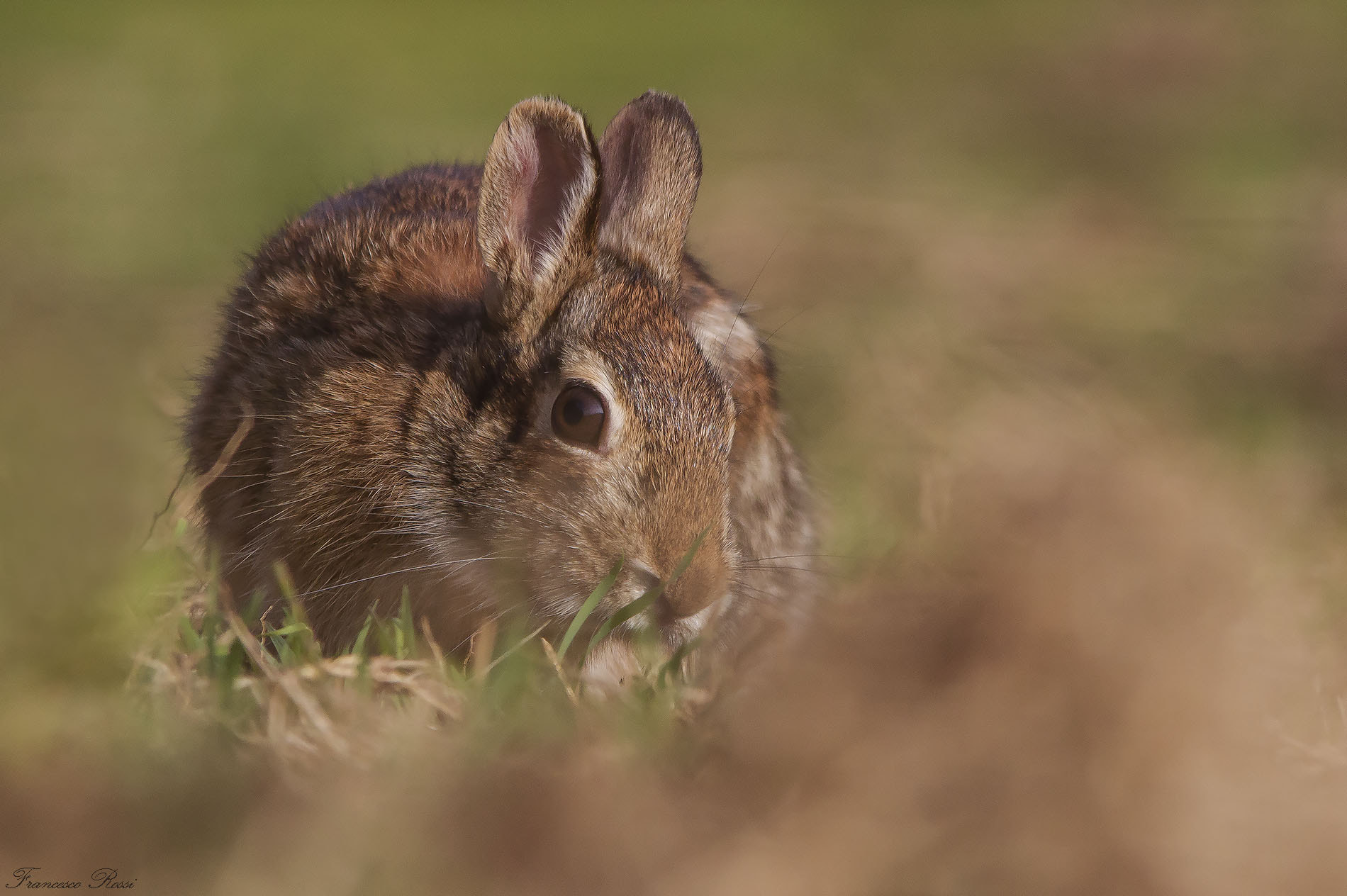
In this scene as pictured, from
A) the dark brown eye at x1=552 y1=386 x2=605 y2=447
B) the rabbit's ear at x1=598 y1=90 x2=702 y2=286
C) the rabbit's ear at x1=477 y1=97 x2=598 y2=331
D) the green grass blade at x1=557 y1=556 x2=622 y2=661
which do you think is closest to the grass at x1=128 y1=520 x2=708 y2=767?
the green grass blade at x1=557 y1=556 x2=622 y2=661

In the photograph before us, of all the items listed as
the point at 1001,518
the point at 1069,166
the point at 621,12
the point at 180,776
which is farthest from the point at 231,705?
the point at 621,12

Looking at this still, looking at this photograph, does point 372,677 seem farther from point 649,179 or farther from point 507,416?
point 649,179

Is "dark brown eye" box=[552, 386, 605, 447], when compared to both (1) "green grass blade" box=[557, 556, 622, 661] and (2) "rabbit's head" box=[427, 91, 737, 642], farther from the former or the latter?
(1) "green grass blade" box=[557, 556, 622, 661]

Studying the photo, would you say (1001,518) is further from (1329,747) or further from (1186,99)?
(1186,99)

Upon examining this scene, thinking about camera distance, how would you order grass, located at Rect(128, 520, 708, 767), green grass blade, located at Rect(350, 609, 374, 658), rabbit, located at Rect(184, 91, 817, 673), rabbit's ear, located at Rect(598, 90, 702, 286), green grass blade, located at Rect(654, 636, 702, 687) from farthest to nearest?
rabbit's ear, located at Rect(598, 90, 702, 286) < rabbit, located at Rect(184, 91, 817, 673) < green grass blade, located at Rect(350, 609, 374, 658) < green grass blade, located at Rect(654, 636, 702, 687) < grass, located at Rect(128, 520, 708, 767)

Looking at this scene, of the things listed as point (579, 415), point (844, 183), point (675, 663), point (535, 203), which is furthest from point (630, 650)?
point (844, 183)

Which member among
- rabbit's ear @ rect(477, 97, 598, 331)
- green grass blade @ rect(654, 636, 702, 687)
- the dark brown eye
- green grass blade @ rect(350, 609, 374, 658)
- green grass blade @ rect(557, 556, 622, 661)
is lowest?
green grass blade @ rect(350, 609, 374, 658)
